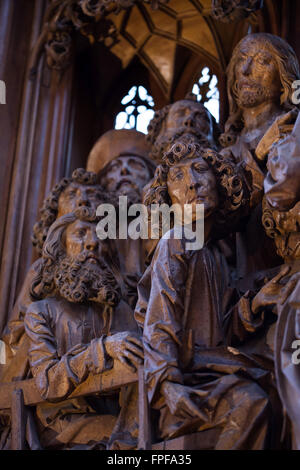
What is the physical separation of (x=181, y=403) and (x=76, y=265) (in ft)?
5.24

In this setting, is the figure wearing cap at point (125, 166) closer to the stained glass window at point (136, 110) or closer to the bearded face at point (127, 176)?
the bearded face at point (127, 176)

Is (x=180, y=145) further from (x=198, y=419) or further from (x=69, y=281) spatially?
(x=198, y=419)

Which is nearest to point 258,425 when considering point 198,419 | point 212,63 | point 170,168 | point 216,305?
point 198,419

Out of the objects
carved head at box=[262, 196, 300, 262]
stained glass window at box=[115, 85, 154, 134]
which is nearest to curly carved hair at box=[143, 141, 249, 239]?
carved head at box=[262, 196, 300, 262]

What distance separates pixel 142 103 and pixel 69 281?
9.11 feet

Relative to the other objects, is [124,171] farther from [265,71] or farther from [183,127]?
[265,71]

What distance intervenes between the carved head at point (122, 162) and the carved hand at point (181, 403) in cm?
231

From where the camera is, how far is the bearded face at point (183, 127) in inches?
265

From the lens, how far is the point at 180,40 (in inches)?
327

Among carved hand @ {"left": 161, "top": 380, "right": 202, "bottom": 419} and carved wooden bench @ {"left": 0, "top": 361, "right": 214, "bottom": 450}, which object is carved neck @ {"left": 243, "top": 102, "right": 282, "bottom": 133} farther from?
carved hand @ {"left": 161, "top": 380, "right": 202, "bottom": 419}

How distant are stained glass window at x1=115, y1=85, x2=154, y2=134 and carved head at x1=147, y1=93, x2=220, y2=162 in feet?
4.66

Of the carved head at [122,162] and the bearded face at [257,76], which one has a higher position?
the bearded face at [257,76]

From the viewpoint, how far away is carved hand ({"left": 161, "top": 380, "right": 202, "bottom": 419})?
480 cm

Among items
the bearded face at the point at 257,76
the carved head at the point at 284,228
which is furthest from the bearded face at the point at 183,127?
the carved head at the point at 284,228
